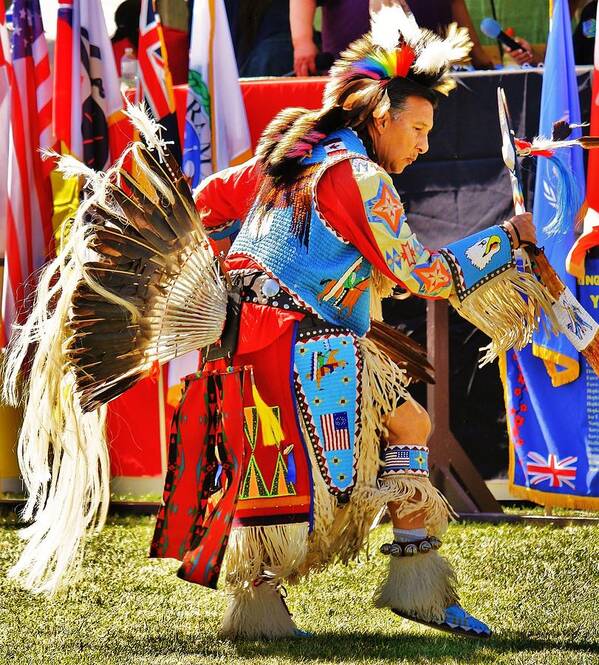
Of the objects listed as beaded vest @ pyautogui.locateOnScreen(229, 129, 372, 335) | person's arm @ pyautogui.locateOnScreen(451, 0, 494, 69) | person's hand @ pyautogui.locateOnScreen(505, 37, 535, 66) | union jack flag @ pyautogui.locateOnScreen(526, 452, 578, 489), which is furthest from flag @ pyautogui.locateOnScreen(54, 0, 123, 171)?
union jack flag @ pyautogui.locateOnScreen(526, 452, 578, 489)

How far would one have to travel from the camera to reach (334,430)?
3479mm

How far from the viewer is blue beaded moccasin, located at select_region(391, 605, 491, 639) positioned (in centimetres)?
351

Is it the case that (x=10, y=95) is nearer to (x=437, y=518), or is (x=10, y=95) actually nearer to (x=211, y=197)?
(x=211, y=197)

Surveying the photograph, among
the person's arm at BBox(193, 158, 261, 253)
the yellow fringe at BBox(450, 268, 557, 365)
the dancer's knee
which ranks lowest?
the dancer's knee

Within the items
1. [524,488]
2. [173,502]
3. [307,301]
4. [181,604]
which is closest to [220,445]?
[173,502]

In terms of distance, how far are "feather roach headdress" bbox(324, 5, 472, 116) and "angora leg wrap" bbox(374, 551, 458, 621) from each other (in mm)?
1253

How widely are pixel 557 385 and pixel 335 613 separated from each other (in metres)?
1.60

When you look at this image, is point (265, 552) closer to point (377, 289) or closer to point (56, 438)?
point (56, 438)

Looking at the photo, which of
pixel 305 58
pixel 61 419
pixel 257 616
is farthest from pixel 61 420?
pixel 305 58

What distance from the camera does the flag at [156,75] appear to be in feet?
17.7

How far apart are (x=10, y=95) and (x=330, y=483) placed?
107 inches

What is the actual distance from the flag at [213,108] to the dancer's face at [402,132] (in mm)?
1842

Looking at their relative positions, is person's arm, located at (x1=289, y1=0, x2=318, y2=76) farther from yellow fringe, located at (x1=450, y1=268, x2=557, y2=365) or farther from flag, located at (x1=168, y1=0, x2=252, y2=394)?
yellow fringe, located at (x1=450, y1=268, x2=557, y2=365)

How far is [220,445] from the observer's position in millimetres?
3521
